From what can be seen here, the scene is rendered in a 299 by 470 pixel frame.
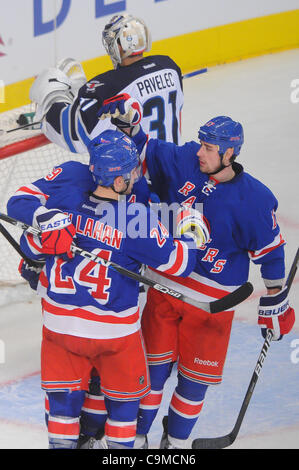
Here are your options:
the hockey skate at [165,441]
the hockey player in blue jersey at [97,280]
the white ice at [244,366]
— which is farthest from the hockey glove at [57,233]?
the white ice at [244,366]

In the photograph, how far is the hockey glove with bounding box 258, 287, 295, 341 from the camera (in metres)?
2.97

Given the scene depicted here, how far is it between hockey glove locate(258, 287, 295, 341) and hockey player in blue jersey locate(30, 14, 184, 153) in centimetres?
96

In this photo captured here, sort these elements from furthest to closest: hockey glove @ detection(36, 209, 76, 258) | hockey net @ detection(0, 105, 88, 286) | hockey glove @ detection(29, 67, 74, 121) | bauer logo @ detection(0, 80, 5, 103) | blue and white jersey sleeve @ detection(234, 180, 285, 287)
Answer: bauer logo @ detection(0, 80, 5, 103) < hockey net @ detection(0, 105, 88, 286) < hockey glove @ detection(29, 67, 74, 121) < blue and white jersey sleeve @ detection(234, 180, 285, 287) < hockey glove @ detection(36, 209, 76, 258)

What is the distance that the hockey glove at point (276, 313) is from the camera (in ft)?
9.76

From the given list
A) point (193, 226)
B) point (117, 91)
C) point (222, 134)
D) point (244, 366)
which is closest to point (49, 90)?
point (117, 91)

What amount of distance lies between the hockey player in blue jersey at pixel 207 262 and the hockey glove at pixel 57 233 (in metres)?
0.47

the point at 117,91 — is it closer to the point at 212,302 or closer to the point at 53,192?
the point at 53,192

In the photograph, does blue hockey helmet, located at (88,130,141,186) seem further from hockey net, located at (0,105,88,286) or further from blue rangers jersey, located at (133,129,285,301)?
hockey net, located at (0,105,88,286)

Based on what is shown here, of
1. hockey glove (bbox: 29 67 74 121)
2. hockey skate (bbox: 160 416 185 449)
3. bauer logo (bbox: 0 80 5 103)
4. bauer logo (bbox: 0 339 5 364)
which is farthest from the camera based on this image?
bauer logo (bbox: 0 80 5 103)

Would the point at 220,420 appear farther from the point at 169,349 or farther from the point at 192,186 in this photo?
the point at 192,186

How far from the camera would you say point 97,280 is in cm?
264

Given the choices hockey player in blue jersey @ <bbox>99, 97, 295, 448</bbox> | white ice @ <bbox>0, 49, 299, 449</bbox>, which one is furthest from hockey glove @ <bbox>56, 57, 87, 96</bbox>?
white ice @ <bbox>0, 49, 299, 449</bbox>

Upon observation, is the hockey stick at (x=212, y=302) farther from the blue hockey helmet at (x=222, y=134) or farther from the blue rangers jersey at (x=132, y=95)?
the blue rangers jersey at (x=132, y=95)

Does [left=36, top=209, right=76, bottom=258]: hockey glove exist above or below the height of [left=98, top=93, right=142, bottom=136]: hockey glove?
below
